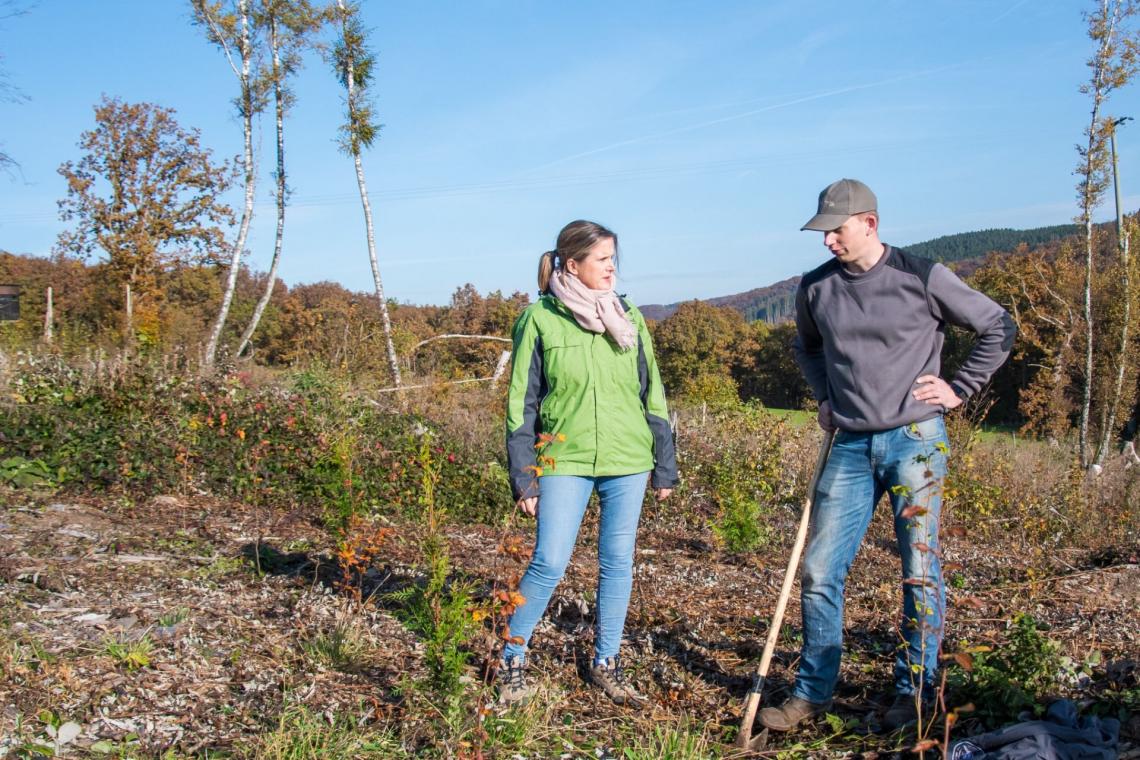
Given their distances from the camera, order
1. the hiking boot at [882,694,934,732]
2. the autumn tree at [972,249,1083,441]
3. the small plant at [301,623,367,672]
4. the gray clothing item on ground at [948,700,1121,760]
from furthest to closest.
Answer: the autumn tree at [972,249,1083,441] → the small plant at [301,623,367,672] → the hiking boot at [882,694,934,732] → the gray clothing item on ground at [948,700,1121,760]

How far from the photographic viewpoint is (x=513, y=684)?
10.1ft

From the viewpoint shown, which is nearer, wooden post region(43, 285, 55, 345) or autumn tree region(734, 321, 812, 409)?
wooden post region(43, 285, 55, 345)

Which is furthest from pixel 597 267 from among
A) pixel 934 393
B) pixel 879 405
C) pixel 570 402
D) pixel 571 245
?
pixel 934 393

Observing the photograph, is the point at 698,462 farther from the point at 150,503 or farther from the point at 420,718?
the point at 420,718

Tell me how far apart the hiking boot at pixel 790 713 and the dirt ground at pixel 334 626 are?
0.06 metres

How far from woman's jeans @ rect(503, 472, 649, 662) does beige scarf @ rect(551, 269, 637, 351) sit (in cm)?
54

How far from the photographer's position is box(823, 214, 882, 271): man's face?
282 centimetres

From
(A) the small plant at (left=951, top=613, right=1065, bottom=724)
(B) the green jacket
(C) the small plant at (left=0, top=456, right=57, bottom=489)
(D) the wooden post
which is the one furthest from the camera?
(D) the wooden post

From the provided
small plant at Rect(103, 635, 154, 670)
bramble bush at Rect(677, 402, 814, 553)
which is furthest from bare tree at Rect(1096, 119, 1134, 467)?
small plant at Rect(103, 635, 154, 670)

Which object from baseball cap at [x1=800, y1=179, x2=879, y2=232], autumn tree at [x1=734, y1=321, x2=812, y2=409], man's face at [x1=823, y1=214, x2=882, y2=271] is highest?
baseball cap at [x1=800, y1=179, x2=879, y2=232]

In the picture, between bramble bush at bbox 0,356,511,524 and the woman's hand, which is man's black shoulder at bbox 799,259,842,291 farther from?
bramble bush at bbox 0,356,511,524

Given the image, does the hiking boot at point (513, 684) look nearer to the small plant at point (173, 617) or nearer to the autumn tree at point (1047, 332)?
the small plant at point (173, 617)

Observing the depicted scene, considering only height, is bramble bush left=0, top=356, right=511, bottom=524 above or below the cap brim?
below

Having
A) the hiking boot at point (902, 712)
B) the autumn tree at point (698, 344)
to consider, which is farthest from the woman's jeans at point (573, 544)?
the autumn tree at point (698, 344)
